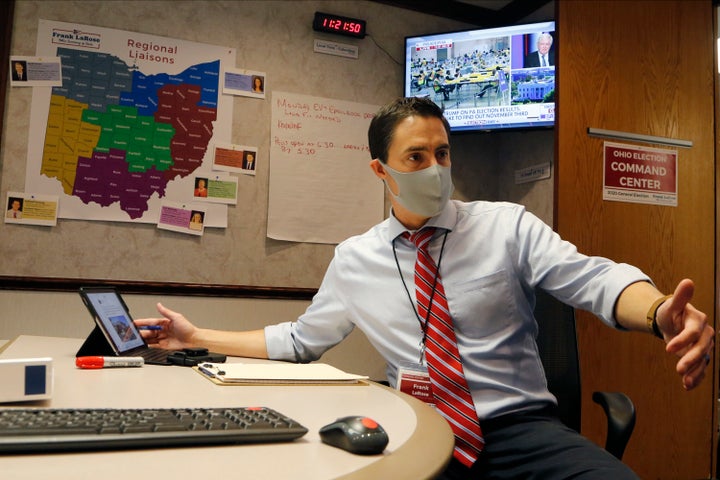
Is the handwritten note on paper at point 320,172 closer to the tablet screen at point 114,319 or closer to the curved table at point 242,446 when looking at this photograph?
the tablet screen at point 114,319

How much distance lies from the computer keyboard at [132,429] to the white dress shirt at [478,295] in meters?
0.79

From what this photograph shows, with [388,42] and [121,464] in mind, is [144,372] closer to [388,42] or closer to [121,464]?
[121,464]

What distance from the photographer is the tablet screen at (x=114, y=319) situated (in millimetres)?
1311

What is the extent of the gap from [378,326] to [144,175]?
1.57 metres

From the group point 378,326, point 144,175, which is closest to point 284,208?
point 144,175

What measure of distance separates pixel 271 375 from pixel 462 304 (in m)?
0.53

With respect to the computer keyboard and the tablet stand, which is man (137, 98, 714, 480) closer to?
the tablet stand

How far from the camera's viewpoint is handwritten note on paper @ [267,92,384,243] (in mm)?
2824

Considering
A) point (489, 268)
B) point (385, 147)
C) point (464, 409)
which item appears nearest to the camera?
point (464, 409)

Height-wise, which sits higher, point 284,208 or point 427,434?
point 284,208

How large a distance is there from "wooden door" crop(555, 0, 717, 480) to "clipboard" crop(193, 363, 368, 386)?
1.66m

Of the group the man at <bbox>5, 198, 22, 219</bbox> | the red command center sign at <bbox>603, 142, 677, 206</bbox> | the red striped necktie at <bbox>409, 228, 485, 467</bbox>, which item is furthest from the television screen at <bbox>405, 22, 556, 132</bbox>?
the man at <bbox>5, 198, 22, 219</bbox>

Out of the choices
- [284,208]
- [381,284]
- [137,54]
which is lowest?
[381,284]

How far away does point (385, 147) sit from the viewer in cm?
165
